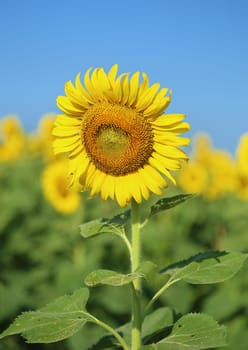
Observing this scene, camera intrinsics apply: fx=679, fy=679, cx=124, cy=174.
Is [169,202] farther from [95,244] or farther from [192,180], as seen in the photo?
[192,180]

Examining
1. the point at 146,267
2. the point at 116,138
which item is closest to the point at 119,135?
the point at 116,138

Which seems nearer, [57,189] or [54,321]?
[54,321]

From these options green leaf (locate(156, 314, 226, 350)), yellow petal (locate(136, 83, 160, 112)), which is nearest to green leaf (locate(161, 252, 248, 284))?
green leaf (locate(156, 314, 226, 350))

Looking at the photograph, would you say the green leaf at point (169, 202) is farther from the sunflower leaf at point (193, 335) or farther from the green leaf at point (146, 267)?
the sunflower leaf at point (193, 335)

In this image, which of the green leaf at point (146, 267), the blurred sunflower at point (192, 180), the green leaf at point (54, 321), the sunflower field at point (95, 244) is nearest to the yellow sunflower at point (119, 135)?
the green leaf at point (146, 267)

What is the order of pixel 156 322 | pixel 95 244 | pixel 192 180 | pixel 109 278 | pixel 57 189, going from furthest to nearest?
pixel 192 180 < pixel 57 189 < pixel 95 244 < pixel 156 322 < pixel 109 278

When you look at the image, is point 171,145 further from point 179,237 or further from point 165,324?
point 179,237

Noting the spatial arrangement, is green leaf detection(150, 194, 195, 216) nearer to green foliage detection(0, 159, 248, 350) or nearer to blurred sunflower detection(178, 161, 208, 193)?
green foliage detection(0, 159, 248, 350)
